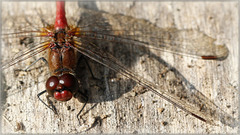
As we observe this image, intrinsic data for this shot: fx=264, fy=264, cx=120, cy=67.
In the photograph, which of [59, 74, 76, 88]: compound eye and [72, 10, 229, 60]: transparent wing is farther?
[72, 10, 229, 60]: transparent wing

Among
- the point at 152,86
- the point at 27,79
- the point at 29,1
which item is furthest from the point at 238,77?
the point at 29,1

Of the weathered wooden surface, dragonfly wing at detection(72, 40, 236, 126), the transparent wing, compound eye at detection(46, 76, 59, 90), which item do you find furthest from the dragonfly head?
the transparent wing

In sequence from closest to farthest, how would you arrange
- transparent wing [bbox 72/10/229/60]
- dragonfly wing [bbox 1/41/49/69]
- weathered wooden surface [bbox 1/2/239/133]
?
weathered wooden surface [bbox 1/2/239/133]
dragonfly wing [bbox 1/41/49/69]
transparent wing [bbox 72/10/229/60]

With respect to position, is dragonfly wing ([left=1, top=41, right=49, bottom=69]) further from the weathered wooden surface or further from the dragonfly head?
the dragonfly head

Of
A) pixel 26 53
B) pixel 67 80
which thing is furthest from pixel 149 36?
pixel 26 53

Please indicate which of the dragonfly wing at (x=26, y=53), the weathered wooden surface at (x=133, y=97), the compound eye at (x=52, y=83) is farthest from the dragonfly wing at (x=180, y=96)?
the compound eye at (x=52, y=83)

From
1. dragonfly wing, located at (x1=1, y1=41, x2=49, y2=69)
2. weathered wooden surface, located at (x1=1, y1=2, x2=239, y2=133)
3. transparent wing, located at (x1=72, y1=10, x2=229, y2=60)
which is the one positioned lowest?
weathered wooden surface, located at (x1=1, y1=2, x2=239, y2=133)

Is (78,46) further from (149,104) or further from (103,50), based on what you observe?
(149,104)
